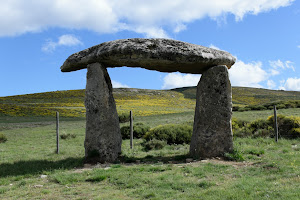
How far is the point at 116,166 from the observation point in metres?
9.01

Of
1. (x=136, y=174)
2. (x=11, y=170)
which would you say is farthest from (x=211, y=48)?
(x=11, y=170)

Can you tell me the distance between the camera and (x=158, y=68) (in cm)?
1070

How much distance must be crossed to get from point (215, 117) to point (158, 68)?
9.27 feet

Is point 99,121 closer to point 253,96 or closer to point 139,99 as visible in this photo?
point 139,99

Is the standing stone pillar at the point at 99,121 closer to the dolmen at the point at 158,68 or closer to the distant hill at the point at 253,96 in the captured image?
the dolmen at the point at 158,68

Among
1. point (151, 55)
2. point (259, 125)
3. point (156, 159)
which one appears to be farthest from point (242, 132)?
point (151, 55)

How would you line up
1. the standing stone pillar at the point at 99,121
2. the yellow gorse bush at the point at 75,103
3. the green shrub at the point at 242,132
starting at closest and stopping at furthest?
the standing stone pillar at the point at 99,121 → the green shrub at the point at 242,132 → the yellow gorse bush at the point at 75,103

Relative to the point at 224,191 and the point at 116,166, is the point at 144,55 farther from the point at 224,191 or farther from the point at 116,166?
the point at 224,191

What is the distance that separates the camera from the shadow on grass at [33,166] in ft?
29.4

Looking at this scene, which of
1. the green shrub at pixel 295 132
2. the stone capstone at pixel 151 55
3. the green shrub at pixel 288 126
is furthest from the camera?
the green shrub at pixel 288 126

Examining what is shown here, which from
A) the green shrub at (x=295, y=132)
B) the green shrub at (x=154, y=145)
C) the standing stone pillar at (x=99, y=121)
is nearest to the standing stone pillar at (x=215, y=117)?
the standing stone pillar at (x=99, y=121)

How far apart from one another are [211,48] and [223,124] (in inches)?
113

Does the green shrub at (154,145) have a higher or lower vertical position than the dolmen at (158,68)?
lower

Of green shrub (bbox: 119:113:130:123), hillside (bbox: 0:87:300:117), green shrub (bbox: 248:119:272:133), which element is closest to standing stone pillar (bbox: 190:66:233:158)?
green shrub (bbox: 248:119:272:133)
